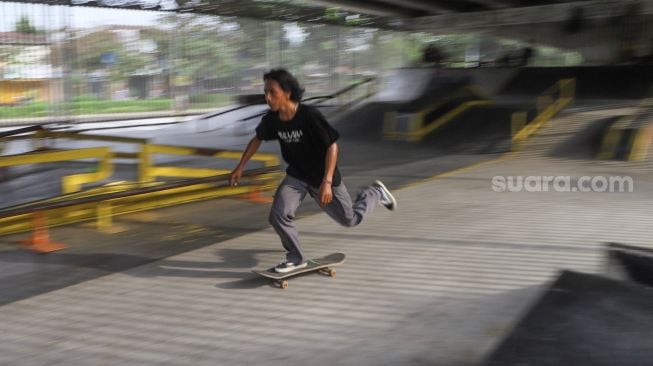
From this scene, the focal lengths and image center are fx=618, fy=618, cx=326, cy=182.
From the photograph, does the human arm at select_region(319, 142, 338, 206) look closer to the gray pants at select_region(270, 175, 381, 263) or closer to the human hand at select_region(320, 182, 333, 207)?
the human hand at select_region(320, 182, 333, 207)

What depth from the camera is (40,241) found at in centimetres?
614

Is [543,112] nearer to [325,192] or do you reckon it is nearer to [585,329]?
[325,192]

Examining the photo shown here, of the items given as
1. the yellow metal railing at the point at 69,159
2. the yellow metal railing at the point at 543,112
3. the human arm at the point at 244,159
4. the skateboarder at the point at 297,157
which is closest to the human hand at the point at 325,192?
the skateboarder at the point at 297,157

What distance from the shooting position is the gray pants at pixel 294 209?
15.9 feet

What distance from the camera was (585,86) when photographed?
23.3m

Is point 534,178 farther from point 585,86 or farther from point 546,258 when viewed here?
point 585,86

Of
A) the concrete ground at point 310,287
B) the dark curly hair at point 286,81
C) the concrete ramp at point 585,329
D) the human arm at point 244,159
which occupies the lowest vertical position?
the concrete ground at point 310,287

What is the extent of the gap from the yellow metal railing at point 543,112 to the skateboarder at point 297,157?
10.1 metres

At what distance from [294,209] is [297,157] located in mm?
420

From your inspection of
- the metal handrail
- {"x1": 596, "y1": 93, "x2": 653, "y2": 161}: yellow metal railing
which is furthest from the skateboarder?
{"x1": 596, "y1": 93, "x2": 653, "y2": 161}: yellow metal railing

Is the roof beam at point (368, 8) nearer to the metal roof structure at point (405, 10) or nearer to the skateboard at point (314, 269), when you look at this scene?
the metal roof structure at point (405, 10)

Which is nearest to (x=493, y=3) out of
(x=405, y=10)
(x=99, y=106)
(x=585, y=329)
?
(x=405, y=10)

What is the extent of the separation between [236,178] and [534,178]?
22.3 feet

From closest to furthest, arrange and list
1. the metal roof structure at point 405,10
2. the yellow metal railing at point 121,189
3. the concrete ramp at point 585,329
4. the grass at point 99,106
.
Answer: the concrete ramp at point 585,329
the yellow metal railing at point 121,189
the grass at point 99,106
the metal roof structure at point 405,10
